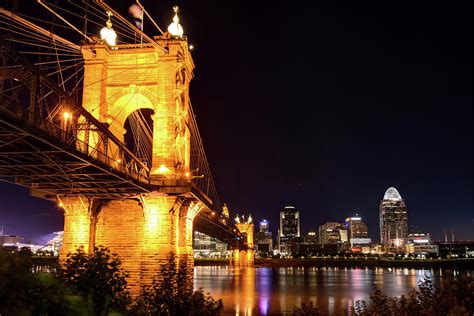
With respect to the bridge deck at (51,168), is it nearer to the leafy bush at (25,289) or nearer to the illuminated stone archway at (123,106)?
the illuminated stone archway at (123,106)

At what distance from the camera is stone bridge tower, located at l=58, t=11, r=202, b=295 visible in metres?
31.5

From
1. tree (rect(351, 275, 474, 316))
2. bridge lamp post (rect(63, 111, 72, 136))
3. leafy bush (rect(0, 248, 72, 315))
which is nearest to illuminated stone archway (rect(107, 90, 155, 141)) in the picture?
bridge lamp post (rect(63, 111, 72, 136))

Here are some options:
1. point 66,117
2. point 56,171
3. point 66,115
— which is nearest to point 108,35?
point 56,171

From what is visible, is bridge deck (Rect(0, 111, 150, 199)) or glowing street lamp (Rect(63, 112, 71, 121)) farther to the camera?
glowing street lamp (Rect(63, 112, 71, 121))

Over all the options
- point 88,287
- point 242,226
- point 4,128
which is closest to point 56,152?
point 4,128

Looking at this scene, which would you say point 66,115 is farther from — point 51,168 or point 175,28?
point 175,28

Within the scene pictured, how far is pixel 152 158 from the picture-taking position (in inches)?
1312

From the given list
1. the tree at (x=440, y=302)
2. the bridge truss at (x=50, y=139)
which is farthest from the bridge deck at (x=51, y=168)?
the tree at (x=440, y=302)

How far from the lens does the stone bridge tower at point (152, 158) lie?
31484 millimetres

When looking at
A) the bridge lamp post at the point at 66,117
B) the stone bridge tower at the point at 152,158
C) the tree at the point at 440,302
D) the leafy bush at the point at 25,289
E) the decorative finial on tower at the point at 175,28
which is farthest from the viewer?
the decorative finial on tower at the point at 175,28

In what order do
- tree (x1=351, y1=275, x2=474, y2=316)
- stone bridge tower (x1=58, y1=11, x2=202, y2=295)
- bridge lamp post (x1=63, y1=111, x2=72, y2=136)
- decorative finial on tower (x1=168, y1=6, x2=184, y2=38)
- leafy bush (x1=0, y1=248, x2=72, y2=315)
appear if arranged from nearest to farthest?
1. leafy bush (x1=0, y1=248, x2=72, y2=315)
2. tree (x1=351, y1=275, x2=474, y2=316)
3. bridge lamp post (x1=63, y1=111, x2=72, y2=136)
4. stone bridge tower (x1=58, y1=11, x2=202, y2=295)
5. decorative finial on tower (x1=168, y1=6, x2=184, y2=38)

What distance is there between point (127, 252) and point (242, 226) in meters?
135

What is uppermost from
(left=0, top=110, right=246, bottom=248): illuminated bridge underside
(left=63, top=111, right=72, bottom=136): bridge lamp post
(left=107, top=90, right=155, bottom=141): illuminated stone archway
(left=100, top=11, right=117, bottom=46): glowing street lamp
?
(left=100, top=11, right=117, bottom=46): glowing street lamp

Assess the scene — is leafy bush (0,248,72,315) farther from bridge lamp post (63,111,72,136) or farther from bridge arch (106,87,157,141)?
bridge arch (106,87,157,141)
